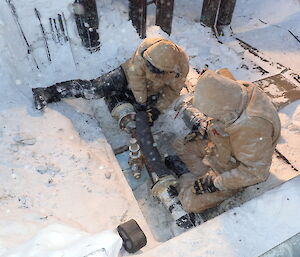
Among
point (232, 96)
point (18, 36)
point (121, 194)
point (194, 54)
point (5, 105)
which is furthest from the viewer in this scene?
point (194, 54)

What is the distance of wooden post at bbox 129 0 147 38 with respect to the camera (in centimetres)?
457

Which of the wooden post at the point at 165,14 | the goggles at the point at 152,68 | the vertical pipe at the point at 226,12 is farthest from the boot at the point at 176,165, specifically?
the vertical pipe at the point at 226,12

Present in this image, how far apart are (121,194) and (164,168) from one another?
64 centimetres

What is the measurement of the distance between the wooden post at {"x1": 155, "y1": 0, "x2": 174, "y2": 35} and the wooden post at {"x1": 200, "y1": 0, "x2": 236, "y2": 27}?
2.83 ft

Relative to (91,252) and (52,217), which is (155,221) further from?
(91,252)

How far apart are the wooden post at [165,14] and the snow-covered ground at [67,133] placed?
0.14 meters

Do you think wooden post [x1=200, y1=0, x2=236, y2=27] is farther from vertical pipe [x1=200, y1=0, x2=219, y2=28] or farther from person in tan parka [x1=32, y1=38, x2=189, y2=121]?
person in tan parka [x1=32, y1=38, x2=189, y2=121]

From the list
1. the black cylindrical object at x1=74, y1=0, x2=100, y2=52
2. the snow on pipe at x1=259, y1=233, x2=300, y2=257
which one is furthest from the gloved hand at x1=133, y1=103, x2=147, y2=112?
the snow on pipe at x1=259, y1=233, x2=300, y2=257

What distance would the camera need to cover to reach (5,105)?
386cm

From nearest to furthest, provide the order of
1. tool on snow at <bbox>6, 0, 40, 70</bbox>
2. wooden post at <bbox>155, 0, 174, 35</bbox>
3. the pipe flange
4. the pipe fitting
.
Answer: the pipe flange → tool on snow at <bbox>6, 0, 40, 70</bbox> → the pipe fitting → wooden post at <bbox>155, 0, 174, 35</bbox>

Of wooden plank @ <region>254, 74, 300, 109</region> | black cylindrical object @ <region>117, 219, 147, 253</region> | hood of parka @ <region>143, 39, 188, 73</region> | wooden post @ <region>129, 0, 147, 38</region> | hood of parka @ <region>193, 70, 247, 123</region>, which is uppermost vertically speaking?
hood of parka @ <region>193, 70, 247, 123</region>

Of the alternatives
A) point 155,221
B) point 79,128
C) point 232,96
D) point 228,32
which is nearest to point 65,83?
point 79,128


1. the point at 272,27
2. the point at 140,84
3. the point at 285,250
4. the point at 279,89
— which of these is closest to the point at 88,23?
the point at 140,84

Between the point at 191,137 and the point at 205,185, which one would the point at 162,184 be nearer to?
the point at 205,185
